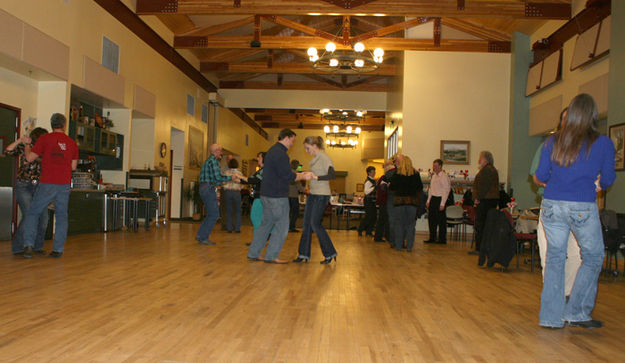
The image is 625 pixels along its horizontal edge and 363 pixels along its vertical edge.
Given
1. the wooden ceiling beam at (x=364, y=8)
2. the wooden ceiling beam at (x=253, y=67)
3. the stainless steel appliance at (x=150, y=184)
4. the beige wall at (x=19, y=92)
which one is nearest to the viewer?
the beige wall at (x=19, y=92)

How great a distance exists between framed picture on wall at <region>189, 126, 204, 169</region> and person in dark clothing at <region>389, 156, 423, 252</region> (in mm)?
8463

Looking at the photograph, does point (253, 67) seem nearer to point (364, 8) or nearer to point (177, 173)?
point (177, 173)

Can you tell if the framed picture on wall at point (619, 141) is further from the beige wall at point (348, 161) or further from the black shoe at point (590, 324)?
the beige wall at point (348, 161)

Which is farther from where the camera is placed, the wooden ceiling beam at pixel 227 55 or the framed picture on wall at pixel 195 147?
the wooden ceiling beam at pixel 227 55

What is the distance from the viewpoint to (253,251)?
18.6ft

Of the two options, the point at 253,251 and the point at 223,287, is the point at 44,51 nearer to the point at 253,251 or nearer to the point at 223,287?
the point at 253,251

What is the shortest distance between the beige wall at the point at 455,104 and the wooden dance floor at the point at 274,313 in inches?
256

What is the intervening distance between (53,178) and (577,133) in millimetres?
4566

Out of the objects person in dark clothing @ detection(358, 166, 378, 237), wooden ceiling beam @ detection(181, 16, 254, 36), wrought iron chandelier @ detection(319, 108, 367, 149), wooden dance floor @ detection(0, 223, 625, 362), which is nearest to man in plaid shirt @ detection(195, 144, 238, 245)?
wooden dance floor @ detection(0, 223, 625, 362)

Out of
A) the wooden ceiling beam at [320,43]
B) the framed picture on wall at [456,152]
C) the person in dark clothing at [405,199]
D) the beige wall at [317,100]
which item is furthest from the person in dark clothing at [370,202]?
the beige wall at [317,100]

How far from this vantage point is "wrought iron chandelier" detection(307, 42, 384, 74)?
10375mm

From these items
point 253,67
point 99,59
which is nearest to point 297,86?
point 253,67

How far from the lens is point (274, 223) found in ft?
18.0

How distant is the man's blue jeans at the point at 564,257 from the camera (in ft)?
9.77
